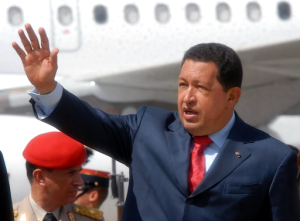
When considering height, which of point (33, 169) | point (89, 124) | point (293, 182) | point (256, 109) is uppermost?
point (89, 124)

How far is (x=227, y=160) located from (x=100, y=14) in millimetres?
2592

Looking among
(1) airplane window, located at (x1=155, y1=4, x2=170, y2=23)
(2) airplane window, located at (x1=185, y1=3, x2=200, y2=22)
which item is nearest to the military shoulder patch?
(1) airplane window, located at (x1=155, y1=4, x2=170, y2=23)

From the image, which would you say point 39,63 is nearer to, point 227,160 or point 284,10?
point 227,160

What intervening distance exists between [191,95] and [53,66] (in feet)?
1.67

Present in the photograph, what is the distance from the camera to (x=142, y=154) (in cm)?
156

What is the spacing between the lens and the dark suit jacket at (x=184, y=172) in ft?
4.78

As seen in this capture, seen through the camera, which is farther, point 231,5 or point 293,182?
point 231,5

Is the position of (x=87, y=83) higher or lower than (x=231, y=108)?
lower

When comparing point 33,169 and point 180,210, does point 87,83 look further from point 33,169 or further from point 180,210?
point 180,210

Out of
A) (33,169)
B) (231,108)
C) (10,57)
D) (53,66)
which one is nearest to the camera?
(53,66)

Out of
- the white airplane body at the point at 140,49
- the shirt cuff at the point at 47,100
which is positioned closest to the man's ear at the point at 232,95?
the shirt cuff at the point at 47,100

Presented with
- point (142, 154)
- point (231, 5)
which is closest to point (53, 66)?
point (142, 154)

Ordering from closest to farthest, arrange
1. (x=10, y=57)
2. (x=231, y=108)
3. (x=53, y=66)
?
(x=53, y=66), (x=231, y=108), (x=10, y=57)

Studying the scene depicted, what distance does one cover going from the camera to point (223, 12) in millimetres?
3969
